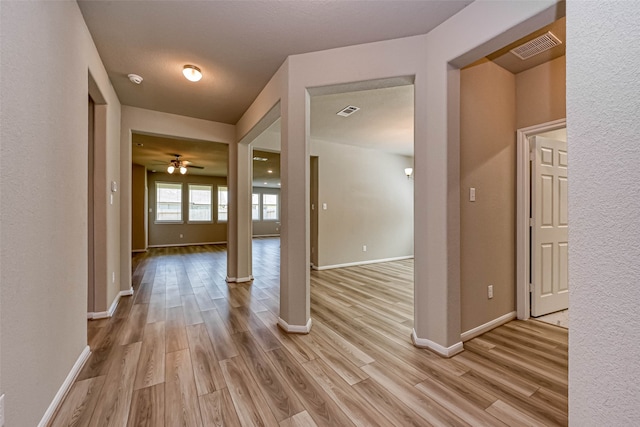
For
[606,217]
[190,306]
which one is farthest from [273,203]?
[606,217]

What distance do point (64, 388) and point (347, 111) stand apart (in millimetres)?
3833

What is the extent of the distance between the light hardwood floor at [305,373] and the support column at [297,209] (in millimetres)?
233

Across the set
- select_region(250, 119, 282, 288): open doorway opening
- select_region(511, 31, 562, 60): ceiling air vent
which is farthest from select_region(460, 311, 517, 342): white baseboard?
select_region(511, 31, 562, 60): ceiling air vent

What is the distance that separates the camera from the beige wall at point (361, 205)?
5.08 metres

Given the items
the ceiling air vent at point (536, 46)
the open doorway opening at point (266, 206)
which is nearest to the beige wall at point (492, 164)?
the ceiling air vent at point (536, 46)

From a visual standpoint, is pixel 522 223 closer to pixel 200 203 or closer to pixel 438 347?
pixel 438 347

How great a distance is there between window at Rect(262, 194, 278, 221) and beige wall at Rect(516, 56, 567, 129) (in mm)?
10481

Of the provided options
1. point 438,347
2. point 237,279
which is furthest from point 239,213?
point 438,347

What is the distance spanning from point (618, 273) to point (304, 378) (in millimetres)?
1660

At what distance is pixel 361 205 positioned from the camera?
5.55 meters

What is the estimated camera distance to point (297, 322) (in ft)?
7.73

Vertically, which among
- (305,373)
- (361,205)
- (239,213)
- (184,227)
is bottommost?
(305,373)

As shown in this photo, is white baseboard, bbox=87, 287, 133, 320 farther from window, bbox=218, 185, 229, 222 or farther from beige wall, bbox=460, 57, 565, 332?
window, bbox=218, 185, 229, 222

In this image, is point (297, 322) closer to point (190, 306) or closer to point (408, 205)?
point (190, 306)
